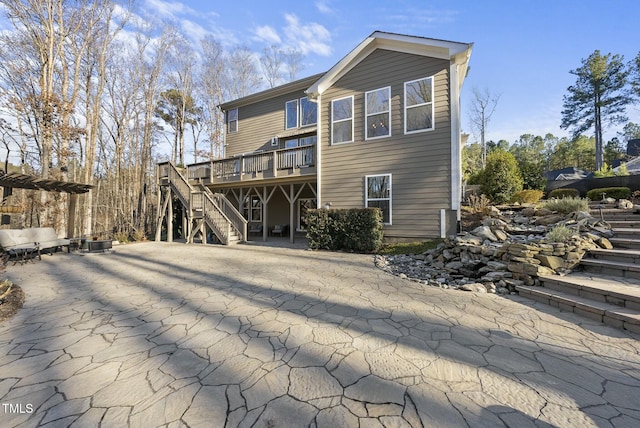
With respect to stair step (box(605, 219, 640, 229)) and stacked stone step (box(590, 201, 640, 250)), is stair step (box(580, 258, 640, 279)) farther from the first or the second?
stair step (box(605, 219, 640, 229))

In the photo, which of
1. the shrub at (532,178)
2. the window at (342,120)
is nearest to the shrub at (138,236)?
the window at (342,120)

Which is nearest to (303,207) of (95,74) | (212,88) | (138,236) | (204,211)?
(204,211)

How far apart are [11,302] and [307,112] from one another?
12.2 metres

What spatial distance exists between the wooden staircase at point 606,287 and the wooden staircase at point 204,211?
399 inches

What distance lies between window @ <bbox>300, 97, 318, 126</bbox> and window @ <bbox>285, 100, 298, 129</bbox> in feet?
1.19

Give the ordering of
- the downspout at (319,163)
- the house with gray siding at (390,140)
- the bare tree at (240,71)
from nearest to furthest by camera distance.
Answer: the house with gray siding at (390,140), the downspout at (319,163), the bare tree at (240,71)

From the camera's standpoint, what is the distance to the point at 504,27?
8789 mm

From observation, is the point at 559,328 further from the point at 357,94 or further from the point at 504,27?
the point at 504,27

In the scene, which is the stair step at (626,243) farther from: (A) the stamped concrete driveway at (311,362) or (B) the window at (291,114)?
(B) the window at (291,114)

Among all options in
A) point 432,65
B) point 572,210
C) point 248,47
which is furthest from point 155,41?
point 572,210

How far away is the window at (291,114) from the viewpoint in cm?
1336

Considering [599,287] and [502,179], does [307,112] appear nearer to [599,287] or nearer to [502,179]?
[502,179]

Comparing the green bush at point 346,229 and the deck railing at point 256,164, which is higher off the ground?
the deck railing at point 256,164

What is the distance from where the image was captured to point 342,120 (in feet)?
31.8
